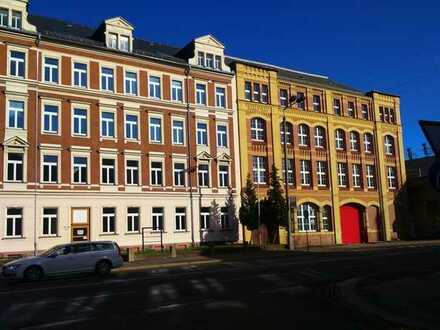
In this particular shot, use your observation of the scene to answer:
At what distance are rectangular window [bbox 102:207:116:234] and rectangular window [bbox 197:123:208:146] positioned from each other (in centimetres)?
954

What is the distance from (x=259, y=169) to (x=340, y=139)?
11.8 meters

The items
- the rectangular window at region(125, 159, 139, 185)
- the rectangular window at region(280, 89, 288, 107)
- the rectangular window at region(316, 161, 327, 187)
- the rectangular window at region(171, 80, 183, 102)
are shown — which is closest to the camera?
the rectangular window at region(125, 159, 139, 185)

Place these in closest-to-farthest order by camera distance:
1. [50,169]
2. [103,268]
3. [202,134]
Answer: [103,268], [50,169], [202,134]

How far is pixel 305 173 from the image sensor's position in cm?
4941

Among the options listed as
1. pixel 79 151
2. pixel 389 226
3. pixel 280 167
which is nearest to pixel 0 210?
pixel 79 151

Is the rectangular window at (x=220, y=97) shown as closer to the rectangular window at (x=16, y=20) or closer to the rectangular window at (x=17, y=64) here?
the rectangular window at (x=17, y=64)

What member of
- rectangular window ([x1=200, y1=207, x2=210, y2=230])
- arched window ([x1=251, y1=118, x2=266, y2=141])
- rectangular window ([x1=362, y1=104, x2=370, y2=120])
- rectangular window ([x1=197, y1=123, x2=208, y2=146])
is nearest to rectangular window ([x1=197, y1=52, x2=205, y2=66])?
rectangular window ([x1=197, y1=123, x2=208, y2=146])

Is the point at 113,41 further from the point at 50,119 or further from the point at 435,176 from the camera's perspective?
the point at 435,176

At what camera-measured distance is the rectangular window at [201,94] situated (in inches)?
1719

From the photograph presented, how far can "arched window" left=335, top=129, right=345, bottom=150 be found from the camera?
52.9 meters

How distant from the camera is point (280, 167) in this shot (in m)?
47.2

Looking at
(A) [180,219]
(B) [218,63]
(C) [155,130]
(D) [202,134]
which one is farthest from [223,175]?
Answer: (B) [218,63]

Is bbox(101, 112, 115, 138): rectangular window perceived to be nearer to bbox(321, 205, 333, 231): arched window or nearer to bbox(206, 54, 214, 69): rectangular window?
bbox(206, 54, 214, 69): rectangular window

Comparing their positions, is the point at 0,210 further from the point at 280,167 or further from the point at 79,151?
the point at 280,167
